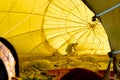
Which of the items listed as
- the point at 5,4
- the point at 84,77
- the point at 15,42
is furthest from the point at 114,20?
the point at 15,42

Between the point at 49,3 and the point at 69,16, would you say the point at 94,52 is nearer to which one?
the point at 69,16

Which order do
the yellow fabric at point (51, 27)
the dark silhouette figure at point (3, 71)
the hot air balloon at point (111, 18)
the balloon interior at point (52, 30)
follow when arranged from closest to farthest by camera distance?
the dark silhouette figure at point (3, 71), the hot air balloon at point (111, 18), the balloon interior at point (52, 30), the yellow fabric at point (51, 27)

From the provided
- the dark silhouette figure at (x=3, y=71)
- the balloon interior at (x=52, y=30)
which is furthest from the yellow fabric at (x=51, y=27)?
the dark silhouette figure at (x=3, y=71)

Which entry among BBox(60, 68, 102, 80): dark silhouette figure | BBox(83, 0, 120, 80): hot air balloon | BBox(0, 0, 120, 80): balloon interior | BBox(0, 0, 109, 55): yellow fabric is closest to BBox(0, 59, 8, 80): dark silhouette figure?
BBox(83, 0, 120, 80): hot air balloon

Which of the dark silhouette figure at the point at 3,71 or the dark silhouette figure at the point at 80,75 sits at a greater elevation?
the dark silhouette figure at the point at 3,71

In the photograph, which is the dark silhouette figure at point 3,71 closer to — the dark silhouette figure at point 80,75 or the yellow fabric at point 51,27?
the dark silhouette figure at point 80,75

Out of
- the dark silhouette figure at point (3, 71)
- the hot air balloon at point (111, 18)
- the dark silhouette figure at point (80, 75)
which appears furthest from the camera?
the dark silhouette figure at point (80, 75)

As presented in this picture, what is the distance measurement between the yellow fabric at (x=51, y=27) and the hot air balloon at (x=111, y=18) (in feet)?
20.7

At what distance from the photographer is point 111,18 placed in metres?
2.44

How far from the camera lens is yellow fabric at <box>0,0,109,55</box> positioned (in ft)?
29.6

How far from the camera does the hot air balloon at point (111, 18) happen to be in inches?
93.2

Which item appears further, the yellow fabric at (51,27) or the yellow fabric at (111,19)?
the yellow fabric at (51,27)

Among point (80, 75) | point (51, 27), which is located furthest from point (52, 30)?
point (80, 75)

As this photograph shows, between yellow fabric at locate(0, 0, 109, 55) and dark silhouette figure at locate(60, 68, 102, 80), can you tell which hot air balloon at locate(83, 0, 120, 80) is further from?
yellow fabric at locate(0, 0, 109, 55)
